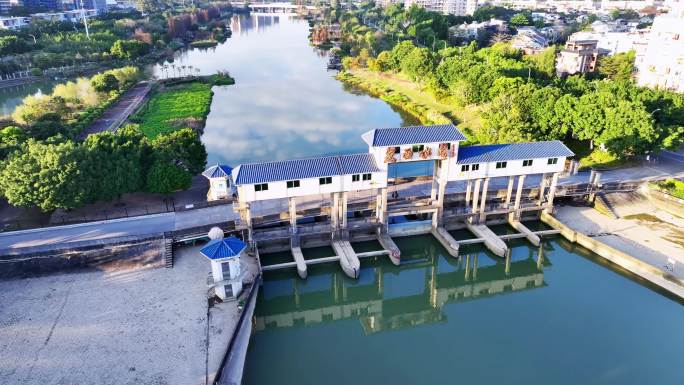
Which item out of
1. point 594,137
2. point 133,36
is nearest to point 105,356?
point 594,137

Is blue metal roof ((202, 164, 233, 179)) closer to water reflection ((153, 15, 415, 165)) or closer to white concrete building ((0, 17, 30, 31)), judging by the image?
water reflection ((153, 15, 415, 165))

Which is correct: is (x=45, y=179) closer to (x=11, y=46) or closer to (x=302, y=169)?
(x=302, y=169)

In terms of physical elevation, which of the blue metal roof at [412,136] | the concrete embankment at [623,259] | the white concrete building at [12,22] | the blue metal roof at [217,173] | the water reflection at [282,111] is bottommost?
the concrete embankment at [623,259]

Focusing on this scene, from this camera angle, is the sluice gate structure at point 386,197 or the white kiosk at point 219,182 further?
the white kiosk at point 219,182

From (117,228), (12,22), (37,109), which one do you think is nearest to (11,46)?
(12,22)

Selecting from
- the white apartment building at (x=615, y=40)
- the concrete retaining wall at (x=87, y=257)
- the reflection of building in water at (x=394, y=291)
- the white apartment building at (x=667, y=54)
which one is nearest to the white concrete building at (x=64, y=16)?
the concrete retaining wall at (x=87, y=257)

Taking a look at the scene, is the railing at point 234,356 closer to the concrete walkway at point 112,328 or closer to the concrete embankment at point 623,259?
the concrete walkway at point 112,328

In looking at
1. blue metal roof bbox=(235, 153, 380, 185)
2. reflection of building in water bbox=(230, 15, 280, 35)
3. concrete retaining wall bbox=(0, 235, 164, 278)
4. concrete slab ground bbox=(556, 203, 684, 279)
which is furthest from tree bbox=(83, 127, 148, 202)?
reflection of building in water bbox=(230, 15, 280, 35)
